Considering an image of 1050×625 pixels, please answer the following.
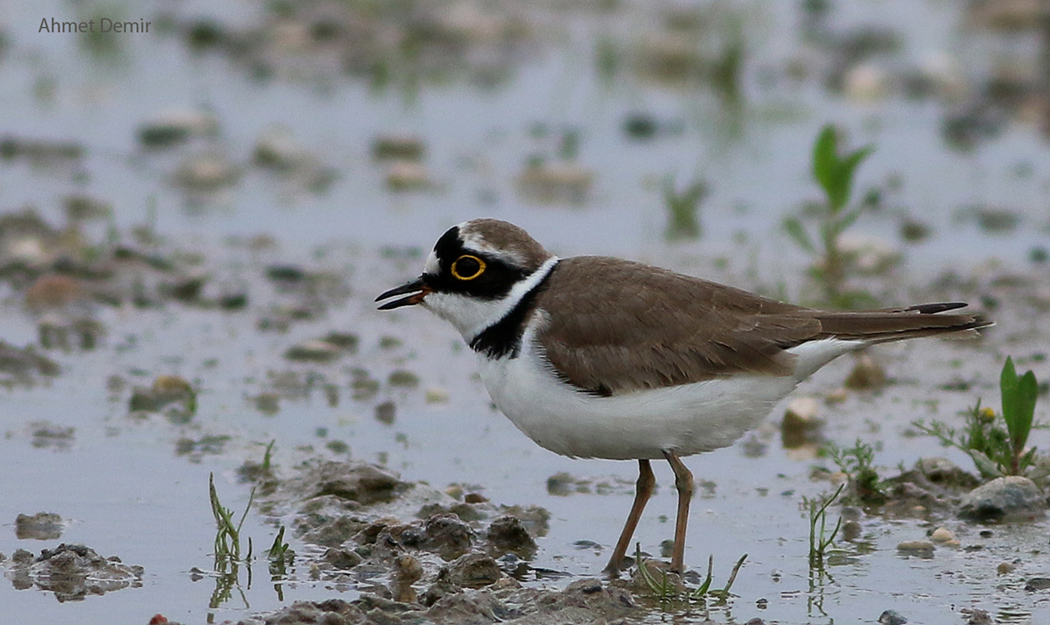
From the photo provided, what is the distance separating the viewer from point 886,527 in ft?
21.1

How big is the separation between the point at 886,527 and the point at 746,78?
9.64m

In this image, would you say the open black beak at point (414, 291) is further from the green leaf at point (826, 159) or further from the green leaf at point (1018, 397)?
the green leaf at point (826, 159)

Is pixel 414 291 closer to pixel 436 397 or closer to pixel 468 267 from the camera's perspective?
pixel 468 267

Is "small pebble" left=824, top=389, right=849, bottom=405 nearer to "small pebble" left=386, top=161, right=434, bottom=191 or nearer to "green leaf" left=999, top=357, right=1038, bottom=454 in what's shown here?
"green leaf" left=999, top=357, right=1038, bottom=454

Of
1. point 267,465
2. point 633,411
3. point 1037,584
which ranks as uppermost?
point 633,411

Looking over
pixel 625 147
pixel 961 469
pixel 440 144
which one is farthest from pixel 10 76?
pixel 961 469

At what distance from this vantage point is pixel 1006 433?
7047 millimetres

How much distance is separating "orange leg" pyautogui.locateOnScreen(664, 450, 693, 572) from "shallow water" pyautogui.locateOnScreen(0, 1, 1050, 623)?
21cm

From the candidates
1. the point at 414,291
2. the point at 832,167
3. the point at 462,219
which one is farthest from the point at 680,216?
the point at 414,291

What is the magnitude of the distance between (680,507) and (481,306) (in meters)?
1.08

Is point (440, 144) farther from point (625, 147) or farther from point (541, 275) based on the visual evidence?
point (541, 275)

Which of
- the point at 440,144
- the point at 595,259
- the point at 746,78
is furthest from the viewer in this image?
the point at 746,78

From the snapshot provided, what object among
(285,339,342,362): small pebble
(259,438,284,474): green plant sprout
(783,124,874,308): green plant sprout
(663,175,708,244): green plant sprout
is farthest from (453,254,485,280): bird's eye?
(663,175,708,244): green plant sprout

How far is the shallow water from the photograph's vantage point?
19.8 feet
